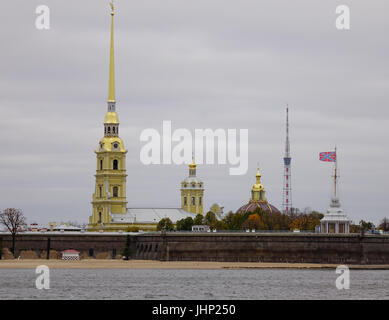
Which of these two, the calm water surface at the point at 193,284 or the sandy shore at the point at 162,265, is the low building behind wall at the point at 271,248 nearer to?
the sandy shore at the point at 162,265

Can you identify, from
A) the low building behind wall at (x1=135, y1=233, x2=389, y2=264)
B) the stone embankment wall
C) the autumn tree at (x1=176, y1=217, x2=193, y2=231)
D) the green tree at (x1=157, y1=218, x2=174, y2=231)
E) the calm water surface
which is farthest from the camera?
the green tree at (x1=157, y1=218, x2=174, y2=231)

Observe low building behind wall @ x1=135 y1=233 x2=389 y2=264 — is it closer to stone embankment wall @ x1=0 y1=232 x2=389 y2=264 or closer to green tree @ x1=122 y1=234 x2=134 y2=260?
stone embankment wall @ x1=0 y1=232 x2=389 y2=264

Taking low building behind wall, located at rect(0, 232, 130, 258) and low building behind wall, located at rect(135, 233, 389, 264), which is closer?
low building behind wall, located at rect(135, 233, 389, 264)

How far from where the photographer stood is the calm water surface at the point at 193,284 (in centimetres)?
8938

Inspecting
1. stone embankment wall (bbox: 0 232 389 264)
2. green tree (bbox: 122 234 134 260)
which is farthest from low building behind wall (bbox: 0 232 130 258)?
green tree (bbox: 122 234 134 260)

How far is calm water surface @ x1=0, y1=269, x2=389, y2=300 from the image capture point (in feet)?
293

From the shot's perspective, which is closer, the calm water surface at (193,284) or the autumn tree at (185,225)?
the calm water surface at (193,284)

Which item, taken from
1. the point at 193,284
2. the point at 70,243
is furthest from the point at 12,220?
the point at 193,284

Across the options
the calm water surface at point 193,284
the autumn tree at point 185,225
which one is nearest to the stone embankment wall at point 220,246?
the calm water surface at point 193,284

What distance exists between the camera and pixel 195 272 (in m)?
129

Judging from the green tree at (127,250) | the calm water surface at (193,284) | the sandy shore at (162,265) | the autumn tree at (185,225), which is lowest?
the calm water surface at (193,284)
